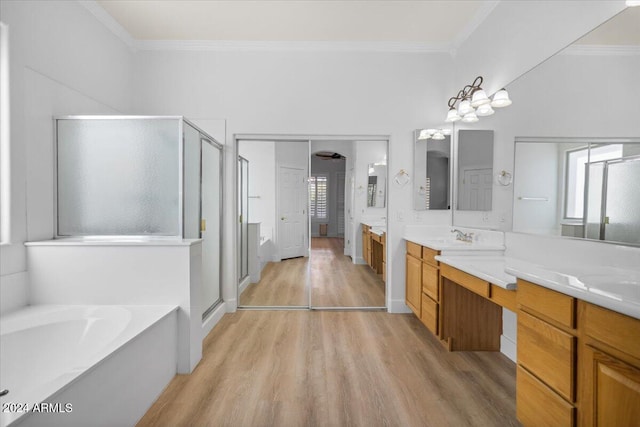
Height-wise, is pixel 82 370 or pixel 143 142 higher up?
pixel 143 142

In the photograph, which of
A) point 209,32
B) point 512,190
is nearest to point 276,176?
point 209,32

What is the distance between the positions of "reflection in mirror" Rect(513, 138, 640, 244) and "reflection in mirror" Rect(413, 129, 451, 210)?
1.14 m

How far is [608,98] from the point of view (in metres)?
1.57

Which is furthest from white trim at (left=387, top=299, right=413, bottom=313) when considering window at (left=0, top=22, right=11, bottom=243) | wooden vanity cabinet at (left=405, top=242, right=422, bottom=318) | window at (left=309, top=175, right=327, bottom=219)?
window at (left=309, top=175, right=327, bottom=219)

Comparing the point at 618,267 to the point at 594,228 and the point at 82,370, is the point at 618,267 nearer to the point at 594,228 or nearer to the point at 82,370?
the point at 594,228

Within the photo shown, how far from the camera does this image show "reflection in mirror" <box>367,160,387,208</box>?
470 cm

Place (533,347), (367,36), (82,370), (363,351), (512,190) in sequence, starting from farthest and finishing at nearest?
(367,36) < (363,351) < (512,190) < (533,347) < (82,370)

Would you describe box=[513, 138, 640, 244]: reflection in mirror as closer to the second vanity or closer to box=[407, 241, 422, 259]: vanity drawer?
the second vanity

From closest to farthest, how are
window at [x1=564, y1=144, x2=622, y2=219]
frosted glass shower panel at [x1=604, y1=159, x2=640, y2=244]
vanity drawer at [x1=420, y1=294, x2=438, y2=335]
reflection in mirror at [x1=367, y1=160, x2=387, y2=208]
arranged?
frosted glass shower panel at [x1=604, y1=159, x2=640, y2=244] → window at [x1=564, y1=144, x2=622, y2=219] → vanity drawer at [x1=420, y1=294, x2=438, y2=335] → reflection in mirror at [x1=367, y1=160, x2=387, y2=208]

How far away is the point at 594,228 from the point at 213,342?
2.87 m

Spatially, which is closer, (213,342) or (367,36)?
(213,342)

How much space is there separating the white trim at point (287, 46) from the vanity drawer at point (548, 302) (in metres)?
2.93

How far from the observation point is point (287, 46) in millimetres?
3340

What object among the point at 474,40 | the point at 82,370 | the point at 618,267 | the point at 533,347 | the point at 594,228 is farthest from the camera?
the point at 474,40
